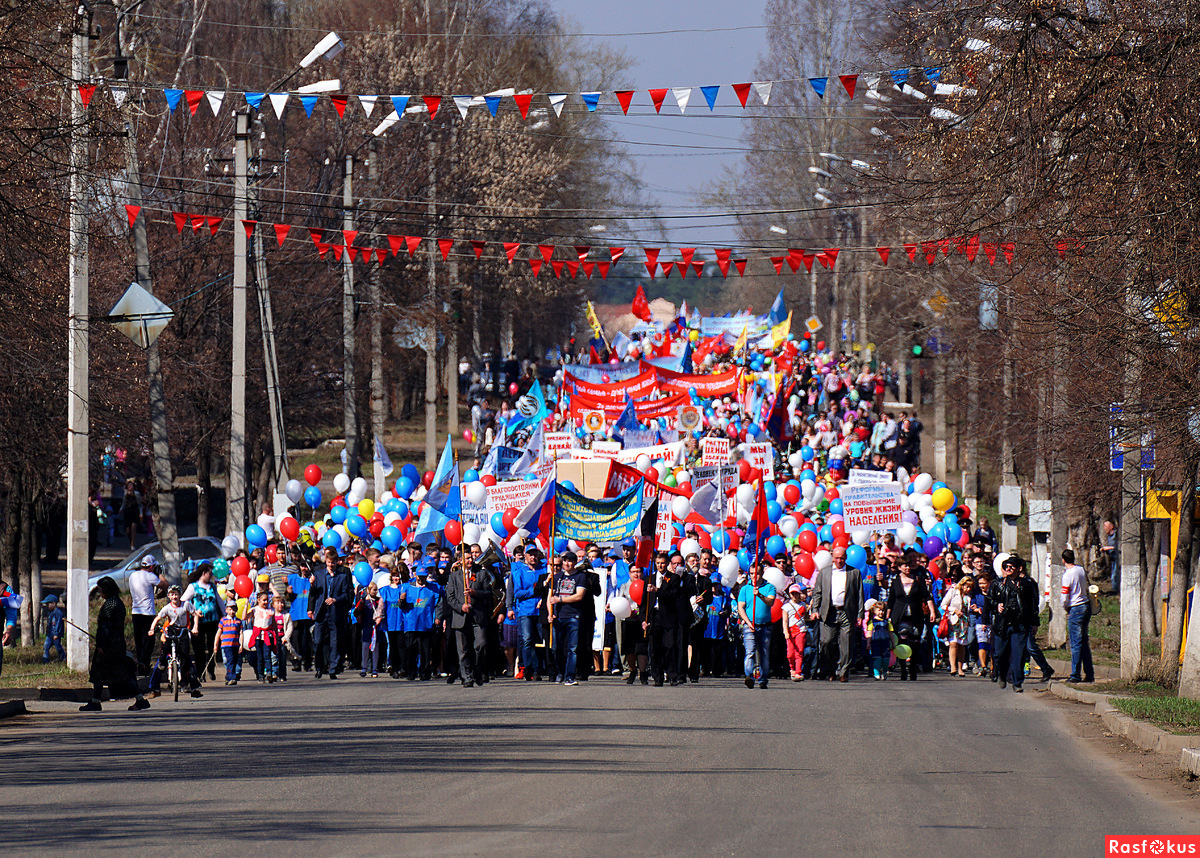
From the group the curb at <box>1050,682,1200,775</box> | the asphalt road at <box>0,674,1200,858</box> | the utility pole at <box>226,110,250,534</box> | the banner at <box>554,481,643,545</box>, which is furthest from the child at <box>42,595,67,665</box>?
A: the curb at <box>1050,682,1200,775</box>

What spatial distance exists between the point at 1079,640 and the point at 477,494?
349 inches

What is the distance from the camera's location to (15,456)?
827 inches

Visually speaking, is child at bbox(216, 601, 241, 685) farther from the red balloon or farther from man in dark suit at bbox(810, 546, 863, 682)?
man in dark suit at bbox(810, 546, 863, 682)

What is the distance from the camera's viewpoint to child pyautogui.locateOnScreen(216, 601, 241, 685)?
62.8 feet

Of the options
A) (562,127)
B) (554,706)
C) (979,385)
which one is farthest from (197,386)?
(562,127)

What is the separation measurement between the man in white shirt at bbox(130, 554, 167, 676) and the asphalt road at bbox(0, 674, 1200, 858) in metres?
1.81

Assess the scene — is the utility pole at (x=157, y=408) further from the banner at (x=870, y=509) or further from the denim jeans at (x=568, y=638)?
the banner at (x=870, y=509)

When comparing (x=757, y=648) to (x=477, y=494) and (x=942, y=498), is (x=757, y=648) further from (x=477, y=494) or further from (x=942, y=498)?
(x=942, y=498)

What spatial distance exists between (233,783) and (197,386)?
23.0m

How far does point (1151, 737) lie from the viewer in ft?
41.4

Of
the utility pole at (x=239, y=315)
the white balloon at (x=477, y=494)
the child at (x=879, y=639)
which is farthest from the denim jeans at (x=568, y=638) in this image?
the utility pole at (x=239, y=315)

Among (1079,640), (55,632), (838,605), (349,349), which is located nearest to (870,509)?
(838,605)

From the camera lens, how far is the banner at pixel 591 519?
2098 centimetres

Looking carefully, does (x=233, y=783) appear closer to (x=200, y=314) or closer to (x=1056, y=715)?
(x=1056, y=715)
